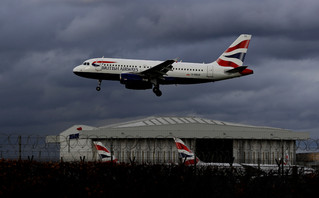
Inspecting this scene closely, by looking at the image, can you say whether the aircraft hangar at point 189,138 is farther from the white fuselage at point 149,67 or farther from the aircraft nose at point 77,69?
the aircraft nose at point 77,69

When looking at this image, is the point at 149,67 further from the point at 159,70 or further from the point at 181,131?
the point at 181,131

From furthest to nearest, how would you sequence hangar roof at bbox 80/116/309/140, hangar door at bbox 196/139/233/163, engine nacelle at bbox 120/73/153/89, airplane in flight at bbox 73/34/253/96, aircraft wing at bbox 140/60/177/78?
hangar door at bbox 196/139/233/163 → hangar roof at bbox 80/116/309/140 → airplane in flight at bbox 73/34/253/96 → aircraft wing at bbox 140/60/177/78 → engine nacelle at bbox 120/73/153/89

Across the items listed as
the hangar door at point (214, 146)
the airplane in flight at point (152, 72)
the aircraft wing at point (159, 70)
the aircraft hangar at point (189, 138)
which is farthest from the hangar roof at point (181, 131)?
the aircraft wing at point (159, 70)

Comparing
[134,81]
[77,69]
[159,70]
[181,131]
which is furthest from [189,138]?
[77,69]

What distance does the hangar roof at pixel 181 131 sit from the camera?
63281 mm

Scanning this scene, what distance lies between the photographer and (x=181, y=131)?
2509 inches

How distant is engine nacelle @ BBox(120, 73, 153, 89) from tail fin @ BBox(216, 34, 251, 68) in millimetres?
13981

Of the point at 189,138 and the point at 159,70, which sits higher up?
the point at 159,70

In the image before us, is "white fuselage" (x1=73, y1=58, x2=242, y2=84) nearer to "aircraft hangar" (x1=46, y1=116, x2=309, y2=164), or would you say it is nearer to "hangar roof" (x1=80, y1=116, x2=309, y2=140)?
"hangar roof" (x1=80, y1=116, x2=309, y2=140)

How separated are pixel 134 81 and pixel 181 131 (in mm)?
11539

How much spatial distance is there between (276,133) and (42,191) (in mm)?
54783

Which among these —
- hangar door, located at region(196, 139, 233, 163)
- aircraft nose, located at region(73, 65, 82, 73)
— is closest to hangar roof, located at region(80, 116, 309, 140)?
hangar door, located at region(196, 139, 233, 163)

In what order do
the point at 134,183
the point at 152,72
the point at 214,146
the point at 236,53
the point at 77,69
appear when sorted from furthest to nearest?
the point at 236,53, the point at 214,146, the point at 77,69, the point at 152,72, the point at 134,183

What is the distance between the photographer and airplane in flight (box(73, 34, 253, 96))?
56.0 metres
